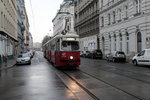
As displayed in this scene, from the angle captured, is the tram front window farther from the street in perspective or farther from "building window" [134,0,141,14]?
"building window" [134,0,141,14]

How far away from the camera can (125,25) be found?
120ft

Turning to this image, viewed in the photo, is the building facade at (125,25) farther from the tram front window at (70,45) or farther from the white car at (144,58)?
the tram front window at (70,45)

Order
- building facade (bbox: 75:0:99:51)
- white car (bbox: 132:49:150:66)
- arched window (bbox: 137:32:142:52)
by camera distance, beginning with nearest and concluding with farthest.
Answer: white car (bbox: 132:49:150:66), arched window (bbox: 137:32:142:52), building facade (bbox: 75:0:99:51)

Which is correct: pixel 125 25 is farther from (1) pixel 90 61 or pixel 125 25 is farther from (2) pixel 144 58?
(2) pixel 144 58

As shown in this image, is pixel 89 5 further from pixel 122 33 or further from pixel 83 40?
pixel 122 33

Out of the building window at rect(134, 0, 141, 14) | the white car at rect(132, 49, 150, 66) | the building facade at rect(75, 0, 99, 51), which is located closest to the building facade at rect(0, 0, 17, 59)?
the white car at rect(132, 49, 150, 66)

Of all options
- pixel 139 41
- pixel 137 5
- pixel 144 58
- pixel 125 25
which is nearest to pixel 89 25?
pixel 125 25

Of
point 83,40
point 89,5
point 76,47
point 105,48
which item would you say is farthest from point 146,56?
point 83,40

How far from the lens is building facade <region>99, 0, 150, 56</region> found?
3062 centimetres

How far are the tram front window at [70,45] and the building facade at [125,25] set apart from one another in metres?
13.8

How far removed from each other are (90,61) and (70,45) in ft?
47.8

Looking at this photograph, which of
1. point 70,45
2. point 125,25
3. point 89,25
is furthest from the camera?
point 89,25

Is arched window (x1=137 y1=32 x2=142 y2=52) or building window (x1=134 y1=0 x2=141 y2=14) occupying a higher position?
building window (x1=134 y1=0 x2=141 y2=14)

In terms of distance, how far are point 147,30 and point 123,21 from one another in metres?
7.81
